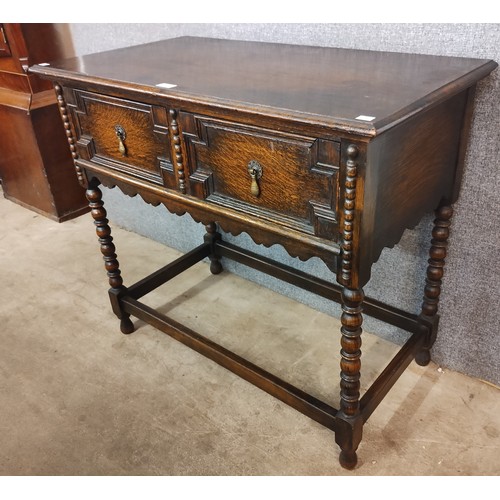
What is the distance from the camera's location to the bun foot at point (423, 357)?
5.90 ft

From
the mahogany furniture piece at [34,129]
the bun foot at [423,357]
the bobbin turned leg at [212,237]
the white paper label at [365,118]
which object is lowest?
the bun foot at [423,357]

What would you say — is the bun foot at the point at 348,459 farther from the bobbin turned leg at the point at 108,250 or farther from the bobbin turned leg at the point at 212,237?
the bobbin turned leg at the point at 212,237

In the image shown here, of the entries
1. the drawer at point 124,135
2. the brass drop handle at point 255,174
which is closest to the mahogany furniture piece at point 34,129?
the drawer at point 124,135

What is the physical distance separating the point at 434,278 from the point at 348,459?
0.60 m

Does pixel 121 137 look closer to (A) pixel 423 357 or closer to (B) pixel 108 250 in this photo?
(B) pixel 108 250

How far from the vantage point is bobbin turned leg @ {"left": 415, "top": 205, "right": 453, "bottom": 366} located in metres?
1.55

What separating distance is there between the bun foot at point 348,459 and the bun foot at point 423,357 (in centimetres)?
48

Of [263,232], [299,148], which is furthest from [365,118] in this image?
[263,232]

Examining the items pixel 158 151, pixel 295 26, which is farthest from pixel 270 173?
pixel 295 26

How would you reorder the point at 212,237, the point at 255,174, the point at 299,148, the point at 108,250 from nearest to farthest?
the point at 299,148 → the point at 255,174 → the point at 108,250 → the point at 212,237

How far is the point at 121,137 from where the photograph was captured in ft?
5.08

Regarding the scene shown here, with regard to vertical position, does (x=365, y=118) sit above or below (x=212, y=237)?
above

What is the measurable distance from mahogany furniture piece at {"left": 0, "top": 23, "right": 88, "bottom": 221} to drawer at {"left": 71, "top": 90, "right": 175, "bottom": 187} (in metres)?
1.09
